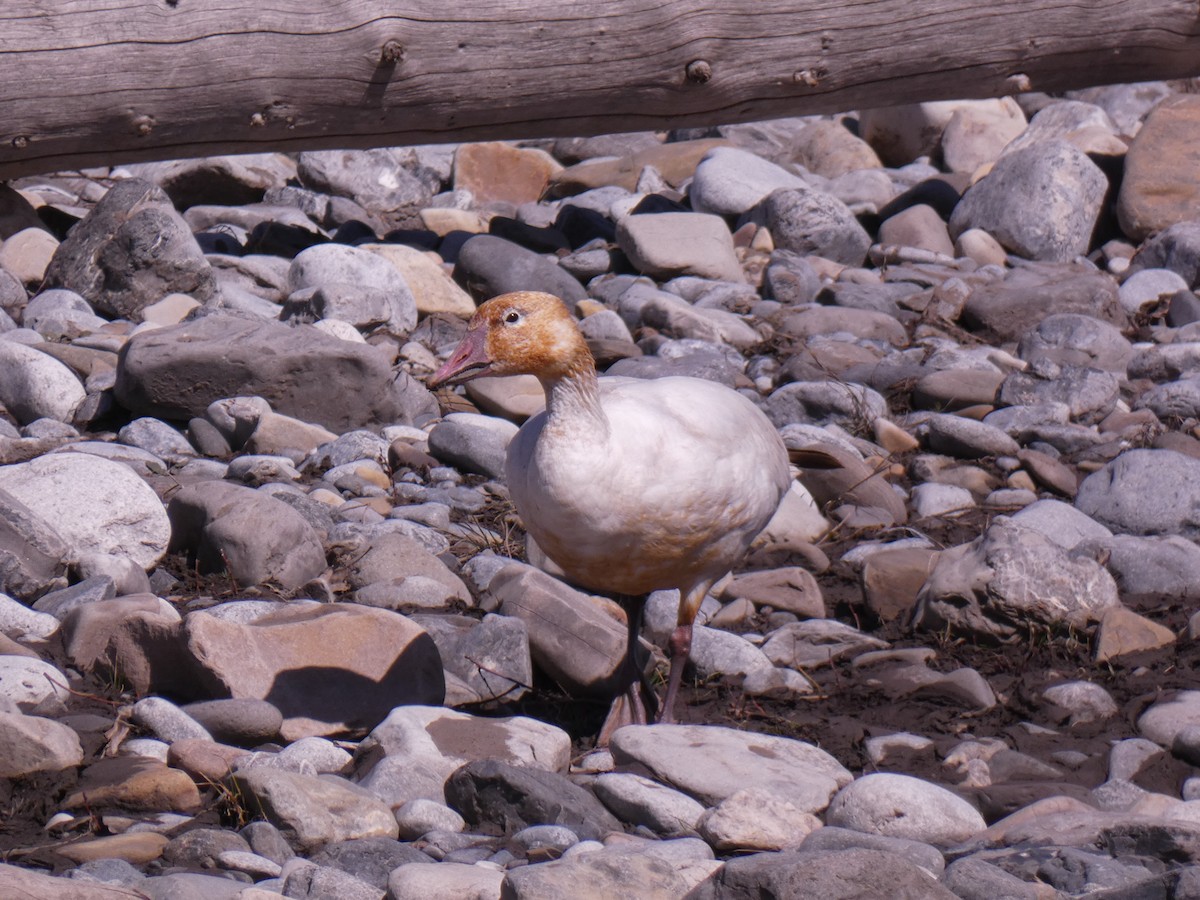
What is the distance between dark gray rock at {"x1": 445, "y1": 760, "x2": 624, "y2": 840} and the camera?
3.81 metres

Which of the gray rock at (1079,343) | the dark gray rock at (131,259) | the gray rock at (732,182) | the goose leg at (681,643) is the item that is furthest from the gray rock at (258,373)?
the gray rock at (732,182)

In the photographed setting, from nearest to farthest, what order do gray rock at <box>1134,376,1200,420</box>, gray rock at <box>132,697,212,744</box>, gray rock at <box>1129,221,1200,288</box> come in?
gray rock at <box>132,697,212,744</box>
gray rock at <box>1134,376,1200,420</box>
gray rock at <box>1129,221,1200,288</box>

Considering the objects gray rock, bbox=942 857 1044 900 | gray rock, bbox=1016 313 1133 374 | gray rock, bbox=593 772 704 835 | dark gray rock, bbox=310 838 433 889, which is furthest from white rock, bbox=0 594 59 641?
gray rock, bbox=1016 313 1133 374

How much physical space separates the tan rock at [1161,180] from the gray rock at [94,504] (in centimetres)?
707

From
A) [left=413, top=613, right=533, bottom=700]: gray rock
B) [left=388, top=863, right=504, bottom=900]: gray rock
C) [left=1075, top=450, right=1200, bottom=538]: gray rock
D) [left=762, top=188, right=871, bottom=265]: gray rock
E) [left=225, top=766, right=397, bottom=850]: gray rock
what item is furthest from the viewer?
[left=762, top=188, right=871, bottom=265]: gray rock

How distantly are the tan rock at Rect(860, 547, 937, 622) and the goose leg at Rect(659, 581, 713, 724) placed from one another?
1101 millimetres

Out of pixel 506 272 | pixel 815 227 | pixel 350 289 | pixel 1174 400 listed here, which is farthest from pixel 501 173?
pixel 1174 400

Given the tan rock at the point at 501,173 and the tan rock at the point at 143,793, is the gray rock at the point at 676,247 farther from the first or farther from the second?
the tan rock at the point at 143,793

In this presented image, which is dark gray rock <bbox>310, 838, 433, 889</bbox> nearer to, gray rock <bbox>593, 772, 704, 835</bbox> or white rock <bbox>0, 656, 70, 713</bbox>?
gray rock <bbox>593, 772, 704, 835</bbox>

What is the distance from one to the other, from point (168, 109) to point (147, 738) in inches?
183

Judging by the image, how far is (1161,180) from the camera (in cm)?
1009

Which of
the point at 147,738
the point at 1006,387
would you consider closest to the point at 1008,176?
the point at 1006,387

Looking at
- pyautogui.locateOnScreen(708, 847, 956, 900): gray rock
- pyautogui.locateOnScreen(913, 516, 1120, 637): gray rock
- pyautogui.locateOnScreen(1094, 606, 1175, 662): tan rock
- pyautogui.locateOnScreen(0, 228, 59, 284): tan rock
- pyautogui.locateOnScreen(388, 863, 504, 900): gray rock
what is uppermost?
pyautogui.locateOnScreen(708, 847, 956, 900): gray rock

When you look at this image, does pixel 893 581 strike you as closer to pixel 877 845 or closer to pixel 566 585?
pixel 566 585
